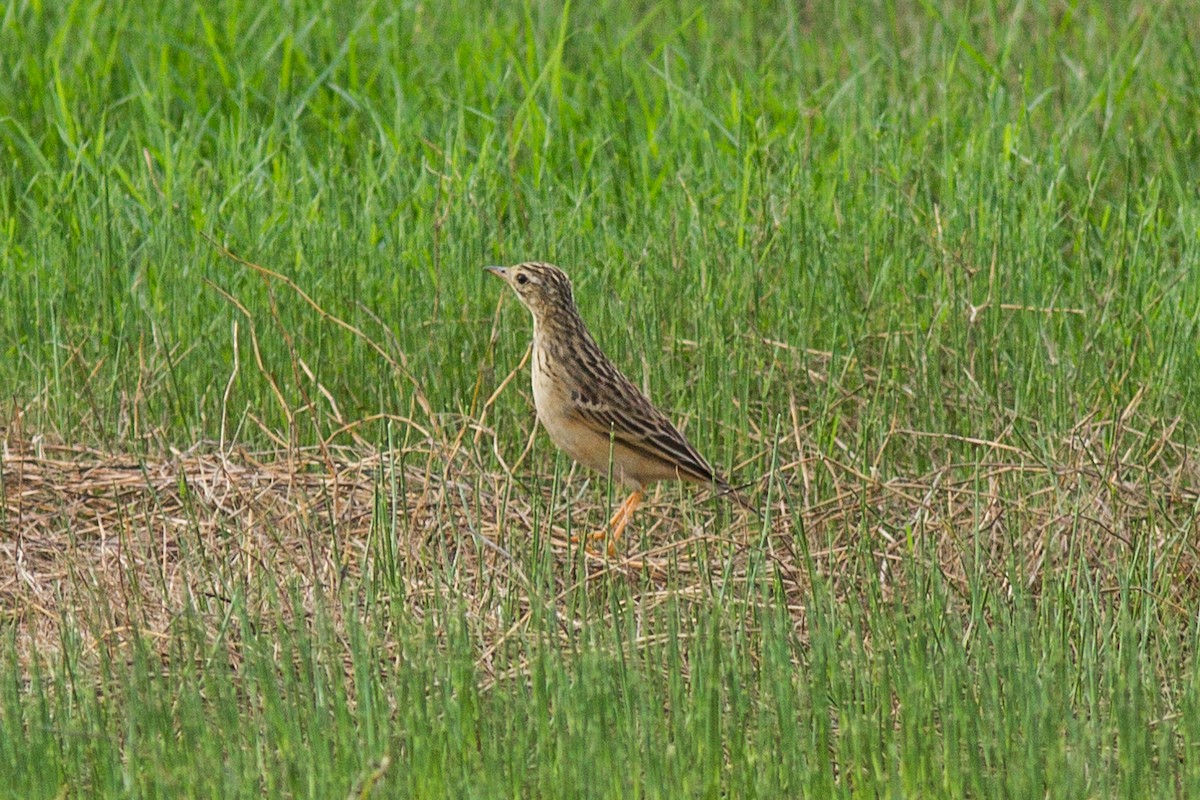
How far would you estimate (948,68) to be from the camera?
980 cm

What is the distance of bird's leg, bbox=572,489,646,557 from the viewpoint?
245 inches

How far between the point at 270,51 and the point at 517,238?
2289 millimetres

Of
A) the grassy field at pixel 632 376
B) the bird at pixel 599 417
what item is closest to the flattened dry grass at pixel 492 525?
the grassy field at pixel 632 376

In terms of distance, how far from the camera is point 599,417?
6.24 m

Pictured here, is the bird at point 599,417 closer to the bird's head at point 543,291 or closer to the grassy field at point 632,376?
the bird's head at point 543,291

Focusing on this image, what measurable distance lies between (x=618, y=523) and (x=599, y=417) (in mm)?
476

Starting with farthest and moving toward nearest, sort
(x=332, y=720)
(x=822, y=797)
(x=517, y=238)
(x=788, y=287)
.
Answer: (x=517, y=238) → (x=788, y=287) → (x=332, y=720) → (x=822, y=797)

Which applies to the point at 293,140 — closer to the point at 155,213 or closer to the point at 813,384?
the point at 155,213

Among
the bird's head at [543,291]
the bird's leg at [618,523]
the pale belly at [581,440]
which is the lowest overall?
the bird's leg at [618,523]

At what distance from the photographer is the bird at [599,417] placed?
6.21 m

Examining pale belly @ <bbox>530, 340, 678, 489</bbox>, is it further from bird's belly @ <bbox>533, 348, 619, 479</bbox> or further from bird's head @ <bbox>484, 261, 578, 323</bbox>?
bird's head @ <bbox>484, 261, 578, 323</bbox>

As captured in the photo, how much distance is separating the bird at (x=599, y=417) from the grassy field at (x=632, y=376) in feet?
0.74

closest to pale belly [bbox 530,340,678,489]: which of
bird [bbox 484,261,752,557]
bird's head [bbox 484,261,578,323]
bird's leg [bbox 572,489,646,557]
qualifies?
bird [bbox 484,261,752,557]

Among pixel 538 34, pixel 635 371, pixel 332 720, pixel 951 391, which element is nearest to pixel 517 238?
pixel 635 371
